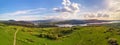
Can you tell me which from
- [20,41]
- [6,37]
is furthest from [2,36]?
[20,41]

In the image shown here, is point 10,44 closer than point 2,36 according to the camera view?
Yes

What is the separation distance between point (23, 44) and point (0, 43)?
61.0 feet

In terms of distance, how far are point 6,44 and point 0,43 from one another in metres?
4.70

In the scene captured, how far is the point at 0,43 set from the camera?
179375mm

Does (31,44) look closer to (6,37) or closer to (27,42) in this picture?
(27,42)

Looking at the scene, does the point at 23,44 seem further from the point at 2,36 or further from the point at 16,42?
the point at 2,36

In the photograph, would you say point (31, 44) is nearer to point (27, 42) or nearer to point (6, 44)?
point (27, 42)

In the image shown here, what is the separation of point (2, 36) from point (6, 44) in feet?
73.1

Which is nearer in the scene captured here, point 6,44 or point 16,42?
point 6,44

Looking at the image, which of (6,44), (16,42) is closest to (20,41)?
(16,42)

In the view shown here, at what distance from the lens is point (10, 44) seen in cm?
17662

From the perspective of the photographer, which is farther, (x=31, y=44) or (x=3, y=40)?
(x=31, y=44)

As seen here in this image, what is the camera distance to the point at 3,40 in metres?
188

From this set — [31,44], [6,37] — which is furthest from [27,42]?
[6,37]
